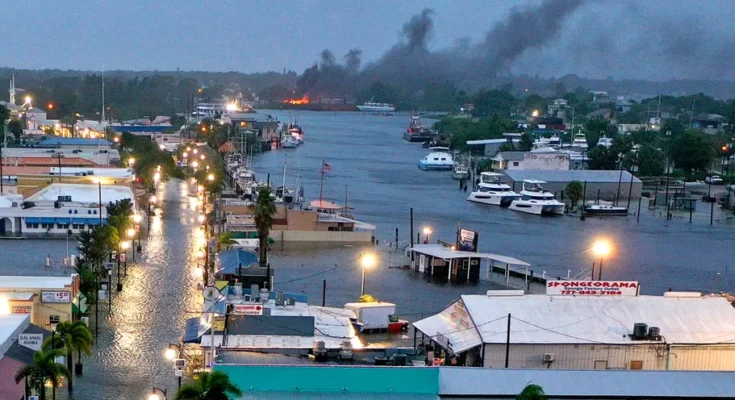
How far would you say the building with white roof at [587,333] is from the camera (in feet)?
20.4

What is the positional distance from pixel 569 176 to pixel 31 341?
47.1ft

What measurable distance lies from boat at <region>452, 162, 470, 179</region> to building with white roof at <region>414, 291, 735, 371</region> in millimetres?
15128

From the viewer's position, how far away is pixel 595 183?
738 inches

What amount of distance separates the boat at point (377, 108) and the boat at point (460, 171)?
45992mm

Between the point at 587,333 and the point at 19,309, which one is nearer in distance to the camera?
the point at 587,333

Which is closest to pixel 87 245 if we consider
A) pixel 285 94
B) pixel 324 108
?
pixel 324 108

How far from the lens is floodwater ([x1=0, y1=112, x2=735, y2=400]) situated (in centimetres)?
698

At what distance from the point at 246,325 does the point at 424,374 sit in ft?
4.94

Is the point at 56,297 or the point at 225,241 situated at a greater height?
the point at 56,297

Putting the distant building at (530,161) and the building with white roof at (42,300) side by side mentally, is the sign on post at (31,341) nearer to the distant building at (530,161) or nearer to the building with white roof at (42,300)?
the building with white roof at (42,300)

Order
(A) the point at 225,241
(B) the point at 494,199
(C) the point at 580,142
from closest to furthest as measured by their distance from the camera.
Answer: (A) the point at 225,241
(B) the point at 494,199
(C) the point at 580,142

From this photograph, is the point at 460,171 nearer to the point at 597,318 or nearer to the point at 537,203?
the point at 537,203

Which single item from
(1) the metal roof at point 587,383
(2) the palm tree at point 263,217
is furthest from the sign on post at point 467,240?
(1) the metal roof at point 587,383

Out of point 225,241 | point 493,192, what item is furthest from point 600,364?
point 493,192
